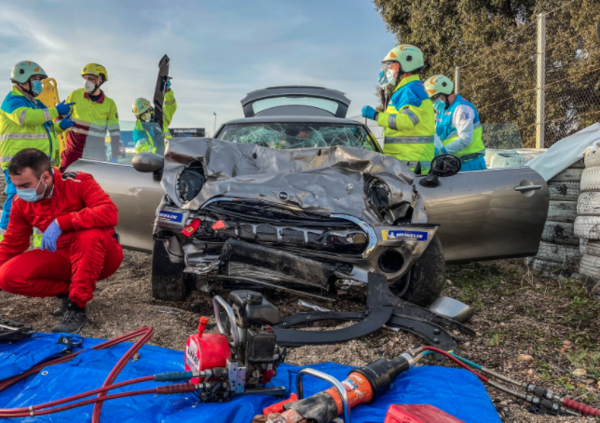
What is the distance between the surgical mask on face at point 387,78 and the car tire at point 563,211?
1958 mm

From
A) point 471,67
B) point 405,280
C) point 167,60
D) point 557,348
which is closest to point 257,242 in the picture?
point 405,280

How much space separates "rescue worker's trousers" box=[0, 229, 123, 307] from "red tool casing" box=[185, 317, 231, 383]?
4.76 ft

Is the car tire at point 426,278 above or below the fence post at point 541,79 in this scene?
below

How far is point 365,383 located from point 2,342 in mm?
1710

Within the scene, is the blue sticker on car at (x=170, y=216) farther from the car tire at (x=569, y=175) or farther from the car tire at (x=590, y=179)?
the car tire at (x=569, y=175)

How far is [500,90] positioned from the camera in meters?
10.6

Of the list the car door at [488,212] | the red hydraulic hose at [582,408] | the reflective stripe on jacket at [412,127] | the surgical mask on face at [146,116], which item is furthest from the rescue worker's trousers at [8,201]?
the red hydraulic hose at [582,408]

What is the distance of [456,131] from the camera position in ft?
17.3

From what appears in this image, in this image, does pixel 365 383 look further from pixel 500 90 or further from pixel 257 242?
pixel 500 90

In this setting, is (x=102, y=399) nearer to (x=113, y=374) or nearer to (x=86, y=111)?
(x=113, y=374)

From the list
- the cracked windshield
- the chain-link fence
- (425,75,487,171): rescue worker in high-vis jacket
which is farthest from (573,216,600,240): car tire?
the chain-link fence

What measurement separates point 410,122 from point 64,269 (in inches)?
127

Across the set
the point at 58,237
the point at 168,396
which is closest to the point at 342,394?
the point at 168,396

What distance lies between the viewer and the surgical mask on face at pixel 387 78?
4840mm
